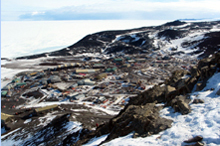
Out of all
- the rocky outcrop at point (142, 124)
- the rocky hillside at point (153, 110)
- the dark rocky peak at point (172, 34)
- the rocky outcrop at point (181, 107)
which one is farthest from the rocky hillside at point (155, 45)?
the rocky outcrop at point (142, 124)

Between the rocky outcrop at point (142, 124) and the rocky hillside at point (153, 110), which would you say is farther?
the rocky hillside at point (153, 110)

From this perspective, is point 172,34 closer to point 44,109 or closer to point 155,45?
point 155,45

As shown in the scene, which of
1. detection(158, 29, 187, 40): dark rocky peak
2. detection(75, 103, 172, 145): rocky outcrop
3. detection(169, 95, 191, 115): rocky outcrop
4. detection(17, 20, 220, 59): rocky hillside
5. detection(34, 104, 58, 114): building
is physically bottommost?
detection(34, 104, 58, 114): building

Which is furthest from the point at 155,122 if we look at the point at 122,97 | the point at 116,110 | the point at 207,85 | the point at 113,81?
the point at 113,81

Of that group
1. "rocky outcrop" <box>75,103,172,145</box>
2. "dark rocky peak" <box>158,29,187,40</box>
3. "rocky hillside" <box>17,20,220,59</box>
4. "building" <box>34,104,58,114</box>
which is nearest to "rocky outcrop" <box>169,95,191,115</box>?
"rocky outcrop" <box>75,103,172,145</box>

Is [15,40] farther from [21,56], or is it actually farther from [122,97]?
[122,97]

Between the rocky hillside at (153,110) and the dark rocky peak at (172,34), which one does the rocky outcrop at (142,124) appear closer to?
the rocky hillside at (153,110)

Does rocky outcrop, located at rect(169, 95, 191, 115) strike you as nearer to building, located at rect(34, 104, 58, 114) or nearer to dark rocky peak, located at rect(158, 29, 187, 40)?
building, located at rect(34, 104, 58, 114)

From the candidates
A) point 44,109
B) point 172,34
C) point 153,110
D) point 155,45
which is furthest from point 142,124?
point 172,34
